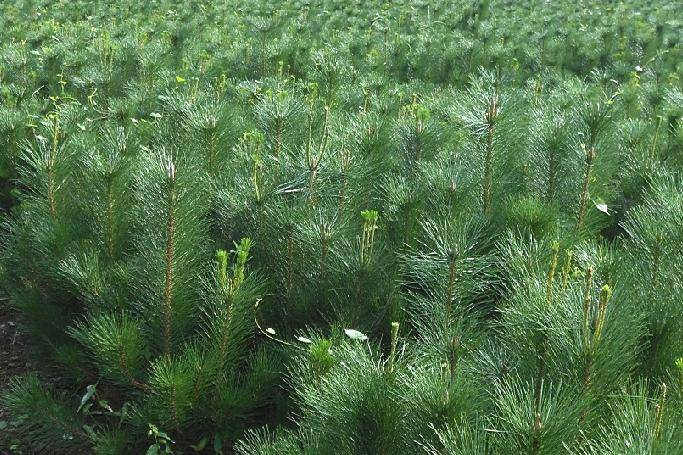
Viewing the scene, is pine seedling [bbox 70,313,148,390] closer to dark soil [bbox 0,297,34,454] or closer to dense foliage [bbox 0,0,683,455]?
dense foliage [bbox 0,0,683,455]

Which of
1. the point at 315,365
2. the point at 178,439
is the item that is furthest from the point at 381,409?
the point at 178,439

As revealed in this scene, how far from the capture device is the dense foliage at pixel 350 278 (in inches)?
58.1

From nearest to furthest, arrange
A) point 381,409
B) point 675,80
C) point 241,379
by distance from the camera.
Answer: point 381,409 < point 241,379 < point 675,80

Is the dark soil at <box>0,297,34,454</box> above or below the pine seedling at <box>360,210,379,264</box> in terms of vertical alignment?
below

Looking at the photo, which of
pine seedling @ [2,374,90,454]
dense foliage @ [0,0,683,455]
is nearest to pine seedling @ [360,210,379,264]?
dense foliage @ [0,0,683,455]

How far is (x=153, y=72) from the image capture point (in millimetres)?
4180

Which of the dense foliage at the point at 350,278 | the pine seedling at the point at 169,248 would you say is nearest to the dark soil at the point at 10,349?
the dense foliage at the point at 350,278

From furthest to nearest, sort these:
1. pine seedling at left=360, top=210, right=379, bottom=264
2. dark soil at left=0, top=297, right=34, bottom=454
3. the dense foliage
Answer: dark soil at left=0, top=297, right=34, bottom=454, pine seedling at left=360, top=210, right=379, bottom=264, the dense foliage

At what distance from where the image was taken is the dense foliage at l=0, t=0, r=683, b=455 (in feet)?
4.84

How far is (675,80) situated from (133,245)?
3.56 meters

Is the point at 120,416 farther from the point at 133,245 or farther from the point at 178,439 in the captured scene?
the point at 133,245

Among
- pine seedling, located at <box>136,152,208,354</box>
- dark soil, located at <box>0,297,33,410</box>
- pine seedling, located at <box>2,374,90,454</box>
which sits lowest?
dark soil, located at <box>0,297,33,410</box>

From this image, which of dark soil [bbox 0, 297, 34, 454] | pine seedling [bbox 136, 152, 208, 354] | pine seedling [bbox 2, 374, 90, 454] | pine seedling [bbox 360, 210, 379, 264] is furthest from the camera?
dark soil [bbox 0, 297, 34, 454]

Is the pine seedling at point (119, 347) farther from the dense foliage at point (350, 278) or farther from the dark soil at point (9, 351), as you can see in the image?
the dark soil at point (9, 351)
